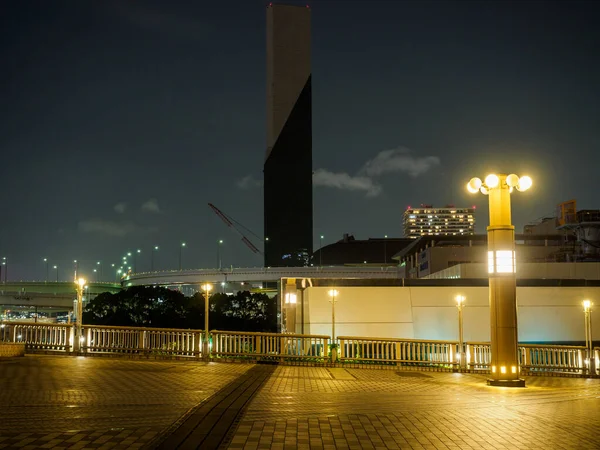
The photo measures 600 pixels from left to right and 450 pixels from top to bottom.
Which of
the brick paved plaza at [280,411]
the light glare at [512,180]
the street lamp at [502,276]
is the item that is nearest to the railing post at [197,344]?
the brick paved plaza at [280,411]

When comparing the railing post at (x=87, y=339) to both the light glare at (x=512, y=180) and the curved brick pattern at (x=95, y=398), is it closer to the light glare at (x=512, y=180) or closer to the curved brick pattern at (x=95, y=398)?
the curved brick pattern at (x=95, y=398)

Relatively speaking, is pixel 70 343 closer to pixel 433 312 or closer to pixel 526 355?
pixel 526 355

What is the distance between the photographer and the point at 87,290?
11988 cm

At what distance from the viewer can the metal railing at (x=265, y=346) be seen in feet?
72.0

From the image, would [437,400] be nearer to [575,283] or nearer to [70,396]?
[70,396]

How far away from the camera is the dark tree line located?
81.8 meters

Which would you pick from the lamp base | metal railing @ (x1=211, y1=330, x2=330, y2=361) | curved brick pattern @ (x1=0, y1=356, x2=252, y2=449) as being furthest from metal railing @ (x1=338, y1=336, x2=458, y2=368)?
the lamp base

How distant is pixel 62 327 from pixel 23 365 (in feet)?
18.0

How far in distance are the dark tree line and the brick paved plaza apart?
66.0 m

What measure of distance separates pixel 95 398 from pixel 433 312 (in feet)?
88.5

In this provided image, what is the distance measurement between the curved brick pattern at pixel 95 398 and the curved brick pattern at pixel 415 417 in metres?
1.37

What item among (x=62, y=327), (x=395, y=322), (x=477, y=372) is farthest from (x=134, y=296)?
(x=477, y=372)

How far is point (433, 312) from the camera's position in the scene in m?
35.7

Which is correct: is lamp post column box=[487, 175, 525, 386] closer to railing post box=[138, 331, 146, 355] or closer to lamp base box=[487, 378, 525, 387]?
lamp base box=[487, 378, 525, 387]
